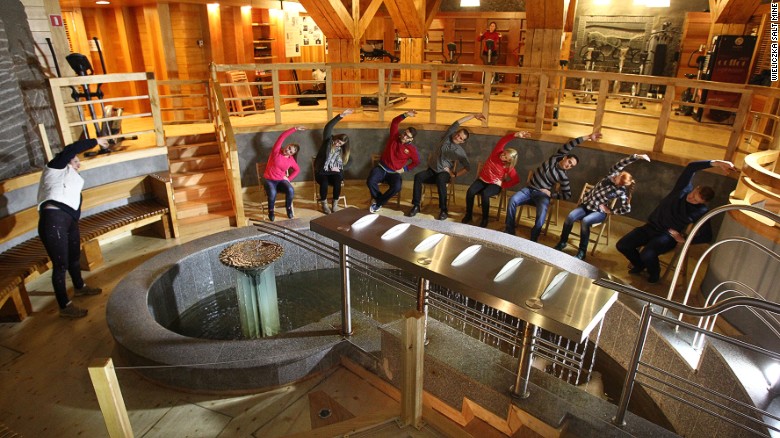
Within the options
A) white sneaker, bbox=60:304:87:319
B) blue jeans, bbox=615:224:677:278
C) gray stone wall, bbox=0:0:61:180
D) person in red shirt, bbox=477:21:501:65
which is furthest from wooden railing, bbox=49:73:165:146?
person in red shirt, bbox=477:21:501:65

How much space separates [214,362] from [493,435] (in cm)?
186

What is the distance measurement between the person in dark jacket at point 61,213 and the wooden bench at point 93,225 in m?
0.32

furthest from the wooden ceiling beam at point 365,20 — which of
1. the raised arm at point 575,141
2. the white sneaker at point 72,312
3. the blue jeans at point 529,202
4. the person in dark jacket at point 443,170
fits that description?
the white sneaker at point 72,312

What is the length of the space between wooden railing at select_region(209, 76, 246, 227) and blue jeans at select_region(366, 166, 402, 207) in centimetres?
180

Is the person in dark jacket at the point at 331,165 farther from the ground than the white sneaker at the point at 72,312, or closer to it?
farther from the ground

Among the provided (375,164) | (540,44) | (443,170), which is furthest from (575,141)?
(375,164)

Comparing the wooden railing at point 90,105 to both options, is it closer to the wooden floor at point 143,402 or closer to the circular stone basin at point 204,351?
the circular stone basin at point 204,351

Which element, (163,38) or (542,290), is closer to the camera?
(542,290)

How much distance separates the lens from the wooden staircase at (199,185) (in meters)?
6.16

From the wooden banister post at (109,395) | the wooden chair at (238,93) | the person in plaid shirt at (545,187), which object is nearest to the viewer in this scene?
the wooden banister post at (109,395)

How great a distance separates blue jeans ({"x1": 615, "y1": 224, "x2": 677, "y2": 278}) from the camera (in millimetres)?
4898

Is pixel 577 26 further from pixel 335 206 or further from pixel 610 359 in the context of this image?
pixel 610 359

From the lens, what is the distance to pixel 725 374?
3188mm

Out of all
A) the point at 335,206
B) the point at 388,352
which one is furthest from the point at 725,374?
the point at 335,206
